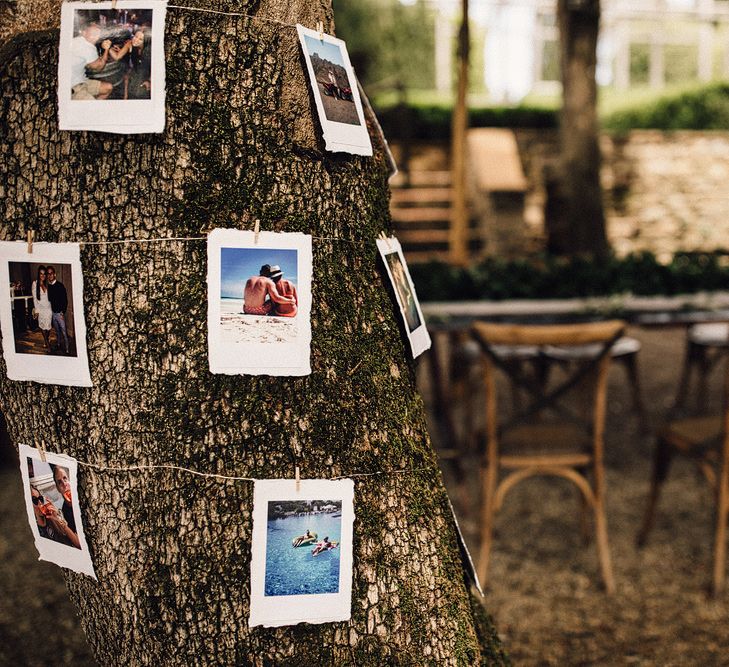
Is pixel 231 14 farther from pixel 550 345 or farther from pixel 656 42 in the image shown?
pixel 656 42

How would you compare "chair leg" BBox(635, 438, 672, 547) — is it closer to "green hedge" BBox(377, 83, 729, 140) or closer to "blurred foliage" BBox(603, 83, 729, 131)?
"green hedge" BBox(377, 83, 729, 140)

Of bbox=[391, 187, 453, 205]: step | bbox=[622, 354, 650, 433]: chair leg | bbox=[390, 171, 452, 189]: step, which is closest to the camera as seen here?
bbox=[622, 354, 650, 433]: chair leg

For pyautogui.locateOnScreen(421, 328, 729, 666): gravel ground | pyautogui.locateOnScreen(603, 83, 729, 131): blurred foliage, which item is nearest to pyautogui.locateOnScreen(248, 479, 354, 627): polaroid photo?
pyautogui.locateOnScreen(421, 328, 729, 666): gravel ground

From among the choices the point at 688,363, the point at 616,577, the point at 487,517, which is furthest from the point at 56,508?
the point at 688,363

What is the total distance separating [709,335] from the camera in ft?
16.3

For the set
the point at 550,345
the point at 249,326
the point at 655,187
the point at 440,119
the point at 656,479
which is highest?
the point at 440,119

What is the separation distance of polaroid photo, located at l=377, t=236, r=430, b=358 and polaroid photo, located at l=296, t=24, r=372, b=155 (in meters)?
0.18

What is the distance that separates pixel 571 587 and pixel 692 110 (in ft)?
36.2

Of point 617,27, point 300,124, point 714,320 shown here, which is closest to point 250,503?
point 300,124

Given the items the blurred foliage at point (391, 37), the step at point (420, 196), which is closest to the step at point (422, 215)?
the step at point (420, 196)

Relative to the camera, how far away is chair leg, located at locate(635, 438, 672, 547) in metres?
3.33

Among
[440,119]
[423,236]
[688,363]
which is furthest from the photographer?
[440,119]

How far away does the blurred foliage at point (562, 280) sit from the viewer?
433 centimetres

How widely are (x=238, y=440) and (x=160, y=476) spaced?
14 cm
